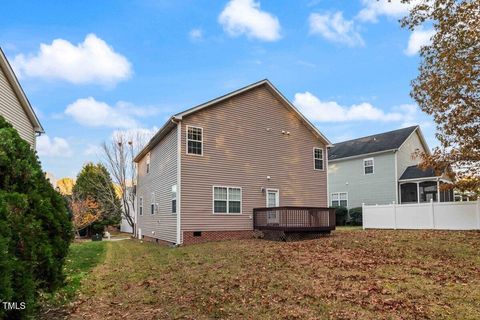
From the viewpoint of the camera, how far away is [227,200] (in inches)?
674

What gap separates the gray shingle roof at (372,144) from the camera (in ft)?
90.5

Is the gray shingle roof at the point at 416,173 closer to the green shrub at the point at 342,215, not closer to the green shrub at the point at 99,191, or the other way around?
the green shrub at the point at 342,215

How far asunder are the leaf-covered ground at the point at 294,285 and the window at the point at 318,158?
8935mm

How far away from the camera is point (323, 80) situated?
21453 millimetres

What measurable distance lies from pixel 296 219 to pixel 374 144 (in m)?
16.4

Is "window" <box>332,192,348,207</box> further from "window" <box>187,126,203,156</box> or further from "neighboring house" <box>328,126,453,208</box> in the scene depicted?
"window" <box>187,126,203,156</box>

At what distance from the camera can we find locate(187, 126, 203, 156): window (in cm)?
1642

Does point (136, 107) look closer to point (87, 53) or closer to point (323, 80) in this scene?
point (87, 53)

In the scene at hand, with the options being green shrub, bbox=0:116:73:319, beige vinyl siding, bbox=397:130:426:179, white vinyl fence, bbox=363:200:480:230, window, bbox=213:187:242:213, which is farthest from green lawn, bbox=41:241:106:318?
beige vinyl siding, bbox=397:130:426:179

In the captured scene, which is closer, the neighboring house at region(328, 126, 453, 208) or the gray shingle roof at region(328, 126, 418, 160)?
the neighboring house at region(328, 126, 453, 208)

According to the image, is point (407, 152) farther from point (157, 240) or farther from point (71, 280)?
point (71, 280)

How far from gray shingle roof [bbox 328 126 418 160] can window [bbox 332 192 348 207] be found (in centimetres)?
299

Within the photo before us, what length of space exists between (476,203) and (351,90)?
10.0m

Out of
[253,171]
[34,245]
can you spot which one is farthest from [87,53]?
[34,245]
